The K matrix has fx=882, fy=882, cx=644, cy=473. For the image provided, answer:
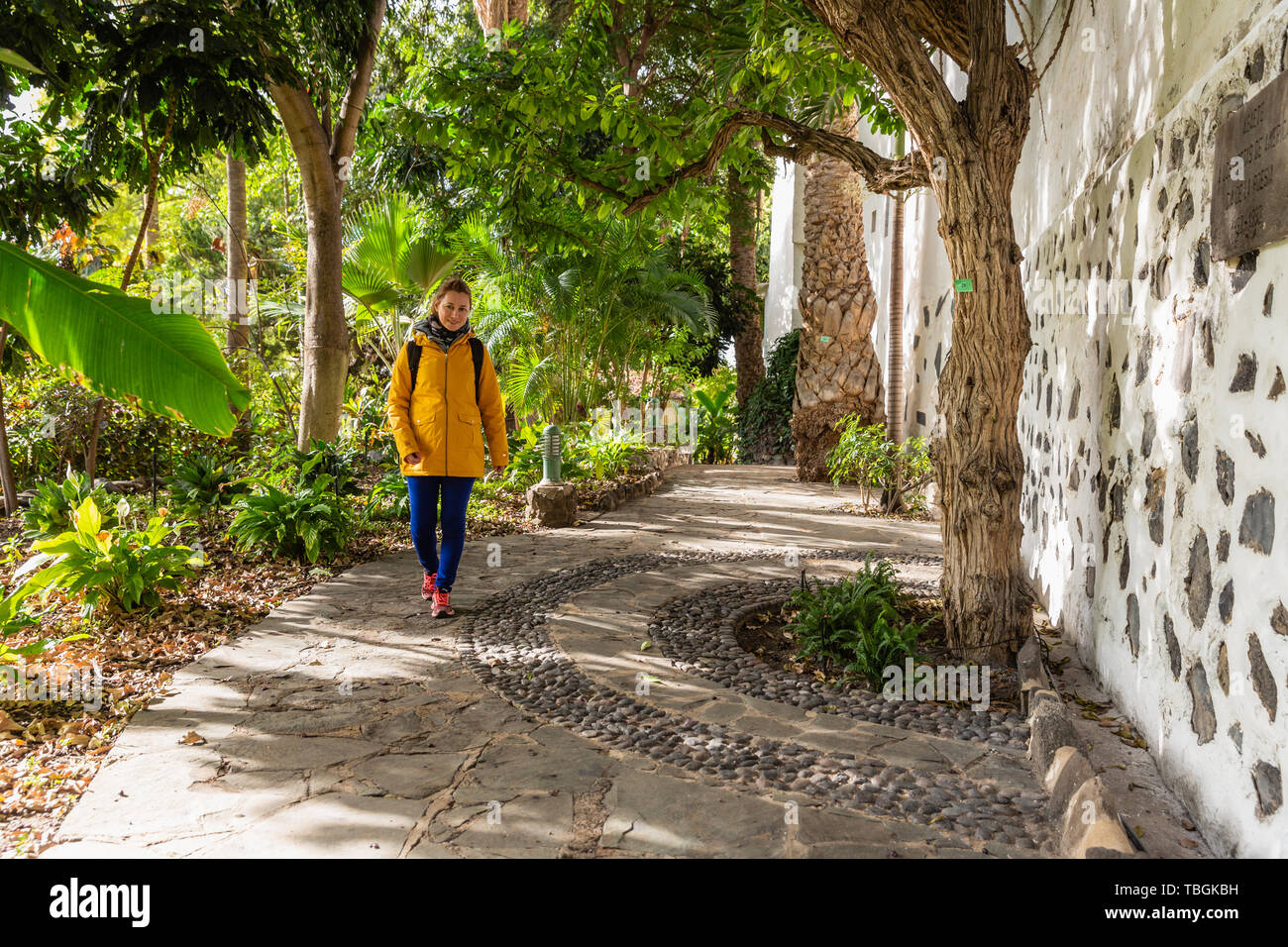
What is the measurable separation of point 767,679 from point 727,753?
2.98ft

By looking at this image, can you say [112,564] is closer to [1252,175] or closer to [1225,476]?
[1225,476]

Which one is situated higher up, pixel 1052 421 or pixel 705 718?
pixel 1052 421

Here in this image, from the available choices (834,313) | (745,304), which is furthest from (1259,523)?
(745,304)

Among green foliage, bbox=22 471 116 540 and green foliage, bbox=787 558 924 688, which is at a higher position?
green foliage, bbox=22 471 116 540

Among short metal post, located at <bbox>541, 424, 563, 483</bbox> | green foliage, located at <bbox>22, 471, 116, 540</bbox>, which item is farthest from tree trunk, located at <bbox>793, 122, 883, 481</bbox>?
green foliage, located at <bbox>22, 471, 116, 540</bbox>

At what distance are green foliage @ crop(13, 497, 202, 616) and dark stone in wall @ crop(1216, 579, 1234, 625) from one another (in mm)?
5065

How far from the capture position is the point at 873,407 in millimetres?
12109

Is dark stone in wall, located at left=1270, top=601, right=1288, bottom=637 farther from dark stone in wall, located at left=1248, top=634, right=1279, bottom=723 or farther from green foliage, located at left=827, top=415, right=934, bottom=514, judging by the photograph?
green foliage, located at left=827, top=415, right=934, bottom=514

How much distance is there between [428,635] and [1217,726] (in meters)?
3.71

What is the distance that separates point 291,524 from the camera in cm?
657

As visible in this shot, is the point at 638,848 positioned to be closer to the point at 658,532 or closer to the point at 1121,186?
the point at 1121,186

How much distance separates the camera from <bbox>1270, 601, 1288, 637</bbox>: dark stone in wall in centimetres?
225

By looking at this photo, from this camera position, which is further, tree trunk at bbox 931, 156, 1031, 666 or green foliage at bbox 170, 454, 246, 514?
green foliage at bbox 170, 454, 246, 514
